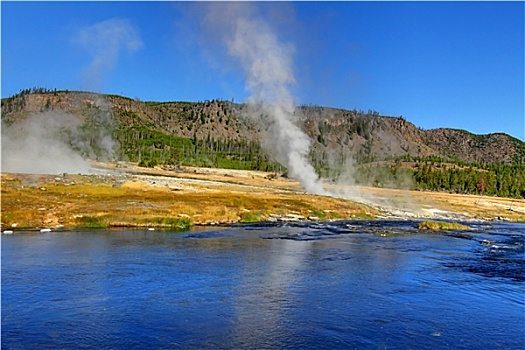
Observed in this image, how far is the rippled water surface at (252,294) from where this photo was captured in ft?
45.8

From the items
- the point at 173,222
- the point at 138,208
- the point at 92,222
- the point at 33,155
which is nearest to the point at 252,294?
the point at 173,222

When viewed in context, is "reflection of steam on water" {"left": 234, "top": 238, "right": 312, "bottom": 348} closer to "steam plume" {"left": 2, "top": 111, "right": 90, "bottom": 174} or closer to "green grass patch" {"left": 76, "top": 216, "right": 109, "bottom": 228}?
"green grass patch" {"left": 76, "top": 216, "right": 109, "bottom": 228}

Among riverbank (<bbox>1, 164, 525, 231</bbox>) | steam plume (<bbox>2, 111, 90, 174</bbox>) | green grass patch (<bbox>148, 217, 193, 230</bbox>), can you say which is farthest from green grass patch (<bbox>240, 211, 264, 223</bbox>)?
steam plume (<bbox>2, 111, 90, 174</bbox>)

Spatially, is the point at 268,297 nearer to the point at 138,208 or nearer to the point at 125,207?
the point at 138,208

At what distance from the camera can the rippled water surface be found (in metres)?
14.0

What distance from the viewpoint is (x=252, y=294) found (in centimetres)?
1855

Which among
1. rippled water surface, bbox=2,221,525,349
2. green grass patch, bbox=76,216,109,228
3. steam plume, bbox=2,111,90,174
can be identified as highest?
steam plume, bbox=2,111,90,174

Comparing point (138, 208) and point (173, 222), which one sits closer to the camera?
point (173, 222)

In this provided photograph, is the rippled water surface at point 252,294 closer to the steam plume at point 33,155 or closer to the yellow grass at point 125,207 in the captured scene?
the yellow grass at point 125,207

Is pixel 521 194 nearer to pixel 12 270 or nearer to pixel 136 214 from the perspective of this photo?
pixel 136 214

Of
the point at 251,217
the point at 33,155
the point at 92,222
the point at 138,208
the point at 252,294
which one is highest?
the point at 33,155

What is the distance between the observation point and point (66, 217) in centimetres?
3869

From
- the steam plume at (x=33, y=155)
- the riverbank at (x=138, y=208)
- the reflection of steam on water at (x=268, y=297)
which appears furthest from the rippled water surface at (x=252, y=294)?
the steam plume at (x=33, y=155)

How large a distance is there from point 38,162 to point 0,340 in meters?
86.5
